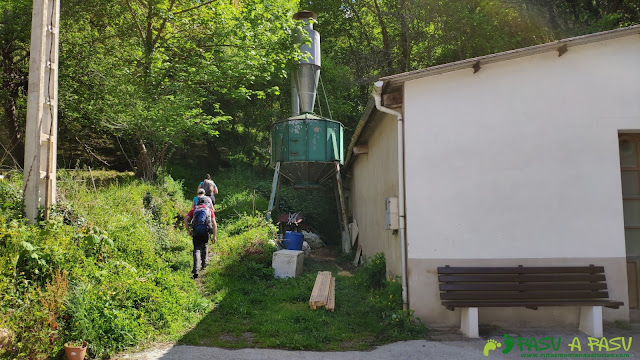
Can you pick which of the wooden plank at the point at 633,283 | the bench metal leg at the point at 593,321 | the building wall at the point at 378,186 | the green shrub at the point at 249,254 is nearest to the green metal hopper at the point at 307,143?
the building wall at the point at 378,186

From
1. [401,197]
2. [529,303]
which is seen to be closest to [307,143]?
[401,197]

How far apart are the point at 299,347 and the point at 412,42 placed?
1790 centimetres

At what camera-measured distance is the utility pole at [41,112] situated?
640cm

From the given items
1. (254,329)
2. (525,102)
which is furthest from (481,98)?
(254,329)

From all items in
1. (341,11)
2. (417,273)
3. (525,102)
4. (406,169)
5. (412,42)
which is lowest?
(417,273)

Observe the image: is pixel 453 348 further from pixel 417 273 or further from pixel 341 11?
pixel 341 11

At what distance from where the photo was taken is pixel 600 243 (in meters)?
6.41

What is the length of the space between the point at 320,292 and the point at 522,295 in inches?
122

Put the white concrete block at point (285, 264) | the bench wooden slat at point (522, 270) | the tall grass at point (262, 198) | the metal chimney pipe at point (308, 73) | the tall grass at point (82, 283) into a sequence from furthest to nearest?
the tall grass at point (262, 198)
the metal chimney pipe at point (308, 73)
the white concrete block at point (285, 264)
the bench wooden slat at point (522, 270)
the tall grass at point (82, 283)

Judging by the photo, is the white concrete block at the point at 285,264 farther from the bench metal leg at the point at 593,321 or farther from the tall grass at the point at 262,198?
the tall grass at the point at 262,198

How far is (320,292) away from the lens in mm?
7520

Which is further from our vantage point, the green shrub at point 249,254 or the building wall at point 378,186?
the green shrub at point 249,254

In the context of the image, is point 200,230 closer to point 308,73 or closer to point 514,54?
point 514,54

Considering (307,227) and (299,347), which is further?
(307,227)
